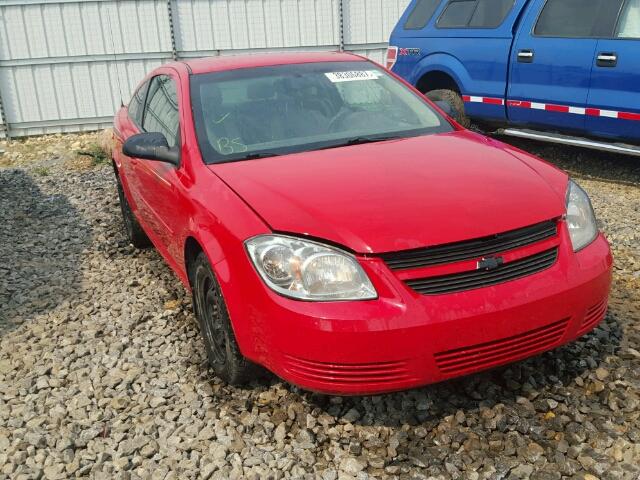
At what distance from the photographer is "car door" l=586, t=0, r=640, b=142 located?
5.91 m

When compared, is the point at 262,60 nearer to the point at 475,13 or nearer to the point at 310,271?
the point at 310,271

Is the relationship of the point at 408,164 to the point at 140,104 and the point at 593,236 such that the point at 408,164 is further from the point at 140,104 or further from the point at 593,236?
the point at 140,104

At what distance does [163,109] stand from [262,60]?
0.69 m

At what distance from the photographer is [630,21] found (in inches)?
237

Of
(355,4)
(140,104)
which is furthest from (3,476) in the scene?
(355,4)

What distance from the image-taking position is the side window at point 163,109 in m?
3.79

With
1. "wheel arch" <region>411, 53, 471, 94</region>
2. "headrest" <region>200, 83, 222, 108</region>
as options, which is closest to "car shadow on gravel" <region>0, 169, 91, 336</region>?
"headrest" <region>200, 83, 222, 108</region>

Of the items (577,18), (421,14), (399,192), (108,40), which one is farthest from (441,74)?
(108,40)

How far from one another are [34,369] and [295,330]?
1.86 meters

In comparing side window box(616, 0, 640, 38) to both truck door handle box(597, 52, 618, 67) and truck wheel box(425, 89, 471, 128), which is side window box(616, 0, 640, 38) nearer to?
truck door handle box(597, 52, 618, 67)

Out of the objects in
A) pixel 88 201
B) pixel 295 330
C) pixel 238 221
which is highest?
pixel 238 221

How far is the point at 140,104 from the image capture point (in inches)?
196

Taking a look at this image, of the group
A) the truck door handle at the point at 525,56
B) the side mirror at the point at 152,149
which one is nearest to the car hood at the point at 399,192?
the side mirror at the point at 152,149

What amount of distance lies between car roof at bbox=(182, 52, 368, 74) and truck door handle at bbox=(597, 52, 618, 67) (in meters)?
2.91
